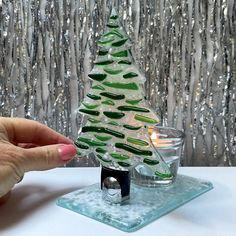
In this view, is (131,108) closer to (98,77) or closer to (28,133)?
(98,77)

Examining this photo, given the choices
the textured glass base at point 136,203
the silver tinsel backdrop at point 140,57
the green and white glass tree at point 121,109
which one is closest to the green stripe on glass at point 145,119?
the green and white glass tree at point 121,109

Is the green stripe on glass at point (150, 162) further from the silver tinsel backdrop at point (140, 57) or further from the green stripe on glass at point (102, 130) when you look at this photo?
the silver tinsel backdrop at point (140, 57)

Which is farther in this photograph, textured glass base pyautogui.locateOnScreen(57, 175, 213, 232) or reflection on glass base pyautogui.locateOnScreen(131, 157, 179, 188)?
reflection on glass base pyautogui.locateOnScreen(131, 157, 179, 188)

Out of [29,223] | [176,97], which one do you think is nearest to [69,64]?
[176,97]

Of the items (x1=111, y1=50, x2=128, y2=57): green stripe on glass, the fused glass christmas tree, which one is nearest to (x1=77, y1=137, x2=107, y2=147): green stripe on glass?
the fused glass christmas tree

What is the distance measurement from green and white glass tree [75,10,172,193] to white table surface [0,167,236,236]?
65 millimetres

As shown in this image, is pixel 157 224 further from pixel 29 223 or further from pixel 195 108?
pixel 195 108

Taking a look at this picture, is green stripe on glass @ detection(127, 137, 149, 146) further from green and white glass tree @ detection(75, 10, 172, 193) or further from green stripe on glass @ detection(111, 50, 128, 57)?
green stripe on glass @ detection(111, 50, 128, 57)

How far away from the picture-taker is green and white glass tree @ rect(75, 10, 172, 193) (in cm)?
48

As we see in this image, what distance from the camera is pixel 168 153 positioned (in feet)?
1.90

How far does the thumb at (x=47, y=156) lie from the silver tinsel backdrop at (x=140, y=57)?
0.53 ft

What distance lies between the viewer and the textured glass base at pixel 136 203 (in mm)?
467

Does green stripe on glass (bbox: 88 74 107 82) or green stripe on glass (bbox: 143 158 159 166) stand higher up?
green stripe on glass (bbox: 88 74 107 82)

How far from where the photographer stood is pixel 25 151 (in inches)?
19.7
